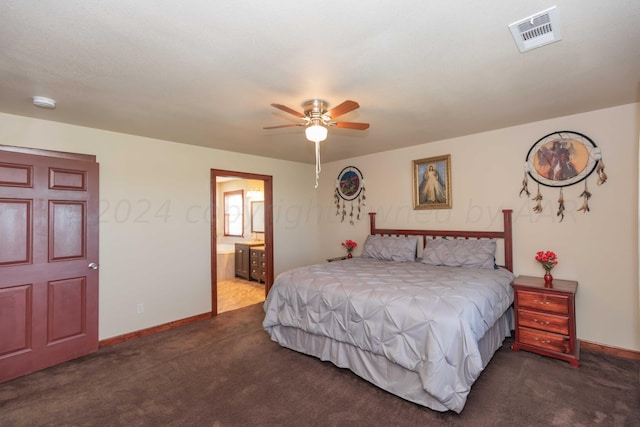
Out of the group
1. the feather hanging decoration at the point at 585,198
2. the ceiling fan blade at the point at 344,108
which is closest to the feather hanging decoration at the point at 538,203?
the feather hanging decoration at the point at 585,198

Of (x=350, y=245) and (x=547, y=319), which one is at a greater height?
(x=350, y=245)

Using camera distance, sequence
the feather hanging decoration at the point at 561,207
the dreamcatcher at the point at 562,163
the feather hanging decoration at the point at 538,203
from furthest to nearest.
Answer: the feather hanging decoration at the point at 538,203
the feather hanging decoration at the point at 561,207
the dreamcatcher at the point at 562,163

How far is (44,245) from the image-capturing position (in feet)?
9.30

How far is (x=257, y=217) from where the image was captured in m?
6.85

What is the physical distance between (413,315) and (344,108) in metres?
1.62

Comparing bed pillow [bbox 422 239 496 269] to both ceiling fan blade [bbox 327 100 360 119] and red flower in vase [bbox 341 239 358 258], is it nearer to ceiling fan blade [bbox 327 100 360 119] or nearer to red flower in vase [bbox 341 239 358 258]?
red flower in vase [bbox 341 239 358 258]

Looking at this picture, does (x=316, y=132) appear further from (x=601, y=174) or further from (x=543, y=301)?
(x=601, y=174)

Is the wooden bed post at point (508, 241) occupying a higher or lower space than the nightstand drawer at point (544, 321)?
higher

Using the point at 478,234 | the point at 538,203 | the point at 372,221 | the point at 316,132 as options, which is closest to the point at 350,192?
the point at 372,221

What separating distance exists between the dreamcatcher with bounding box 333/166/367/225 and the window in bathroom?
106 inches

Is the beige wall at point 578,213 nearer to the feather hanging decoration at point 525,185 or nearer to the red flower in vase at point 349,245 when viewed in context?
the feather hanging decoration at point 525,185

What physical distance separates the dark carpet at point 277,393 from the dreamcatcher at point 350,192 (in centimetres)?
272

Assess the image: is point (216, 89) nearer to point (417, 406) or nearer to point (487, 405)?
point (417, 406)

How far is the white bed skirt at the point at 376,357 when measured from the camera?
2.26 metres
